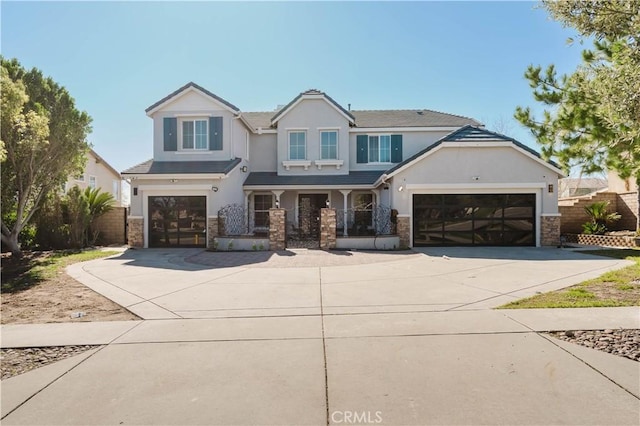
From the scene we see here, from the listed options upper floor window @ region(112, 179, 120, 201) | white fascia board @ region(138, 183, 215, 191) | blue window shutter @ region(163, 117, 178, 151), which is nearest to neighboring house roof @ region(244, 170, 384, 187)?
white fascia board @ region(138, 183, 215, 191)

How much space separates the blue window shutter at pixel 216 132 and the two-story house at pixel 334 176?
0.16 feet

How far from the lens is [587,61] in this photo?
293 inches

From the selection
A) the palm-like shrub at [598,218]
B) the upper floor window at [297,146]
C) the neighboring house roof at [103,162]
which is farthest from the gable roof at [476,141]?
the neighboring house roof at [103,162]

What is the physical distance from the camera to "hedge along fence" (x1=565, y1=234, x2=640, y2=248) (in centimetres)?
1613

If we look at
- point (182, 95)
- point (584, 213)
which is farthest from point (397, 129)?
point (182, 95)

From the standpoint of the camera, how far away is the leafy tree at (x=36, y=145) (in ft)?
41.3

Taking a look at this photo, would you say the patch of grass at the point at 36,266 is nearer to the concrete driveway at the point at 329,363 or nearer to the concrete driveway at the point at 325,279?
the concrete driveway at the point at 325,279

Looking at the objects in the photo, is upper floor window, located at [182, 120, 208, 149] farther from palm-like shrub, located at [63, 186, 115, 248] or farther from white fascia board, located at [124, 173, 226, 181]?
palm-like shrub, located at [63, 186, 115, 248]

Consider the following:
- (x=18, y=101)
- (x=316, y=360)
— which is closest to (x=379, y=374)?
(x=316, y=360)

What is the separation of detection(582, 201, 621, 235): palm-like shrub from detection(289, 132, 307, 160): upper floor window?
587 inches

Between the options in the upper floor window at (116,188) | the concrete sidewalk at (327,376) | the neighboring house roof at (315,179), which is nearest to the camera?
the concrete sidewalk at (327,376)

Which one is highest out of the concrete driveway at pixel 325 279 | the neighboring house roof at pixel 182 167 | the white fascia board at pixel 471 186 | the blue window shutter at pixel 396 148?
the blue window shutter at pixel 396 148

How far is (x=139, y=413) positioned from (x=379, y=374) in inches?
91.7

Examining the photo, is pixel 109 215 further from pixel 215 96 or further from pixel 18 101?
pixel 18 101
